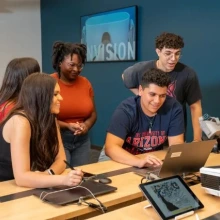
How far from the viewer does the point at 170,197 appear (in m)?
1.45

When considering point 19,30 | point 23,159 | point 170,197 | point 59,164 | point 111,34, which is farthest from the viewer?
point 19,30

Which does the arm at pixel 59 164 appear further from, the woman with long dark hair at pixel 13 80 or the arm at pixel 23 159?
the woman with long dark hair at pixel 13 80

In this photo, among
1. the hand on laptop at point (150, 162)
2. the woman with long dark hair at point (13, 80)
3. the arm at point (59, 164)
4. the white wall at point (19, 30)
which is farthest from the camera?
the white wall at point (19, 30)

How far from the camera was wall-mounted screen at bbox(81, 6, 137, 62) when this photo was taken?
4.71 m

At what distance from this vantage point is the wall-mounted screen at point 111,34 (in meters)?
4.71

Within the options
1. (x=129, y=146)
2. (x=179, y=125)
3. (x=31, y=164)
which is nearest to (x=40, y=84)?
(x=31, y=164)

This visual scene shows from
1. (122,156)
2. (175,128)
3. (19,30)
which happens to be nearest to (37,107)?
(122,156)

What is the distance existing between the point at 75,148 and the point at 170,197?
1387 millimetres

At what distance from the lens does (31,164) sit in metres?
1.93

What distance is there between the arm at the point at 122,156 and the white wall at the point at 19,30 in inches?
156

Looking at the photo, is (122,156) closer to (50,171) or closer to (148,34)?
(50,171)

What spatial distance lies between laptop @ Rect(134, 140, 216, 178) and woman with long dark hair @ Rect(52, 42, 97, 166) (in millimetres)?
773

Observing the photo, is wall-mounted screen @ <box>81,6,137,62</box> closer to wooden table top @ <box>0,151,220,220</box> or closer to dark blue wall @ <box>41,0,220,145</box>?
dark blue wall @ <box>41,0,220,145</box>

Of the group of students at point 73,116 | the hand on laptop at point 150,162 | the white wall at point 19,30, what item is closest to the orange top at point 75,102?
the group of students at point 73,116
